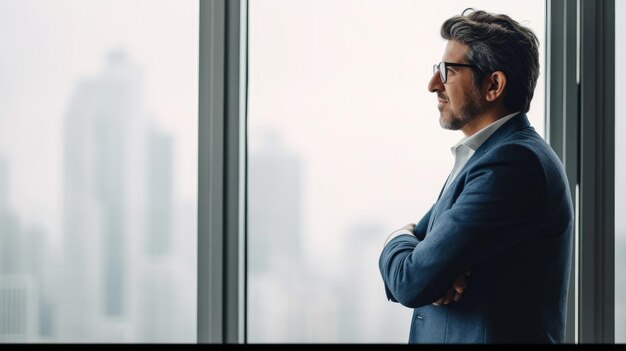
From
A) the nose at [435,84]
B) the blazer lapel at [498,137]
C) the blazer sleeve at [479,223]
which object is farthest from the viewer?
the nose at [435,84]

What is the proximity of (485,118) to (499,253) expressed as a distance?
31cm

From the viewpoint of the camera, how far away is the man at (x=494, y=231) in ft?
4.02

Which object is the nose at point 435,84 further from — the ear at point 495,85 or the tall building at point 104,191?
the tall building at point 104,191

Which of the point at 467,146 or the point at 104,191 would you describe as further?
the point at 104,191

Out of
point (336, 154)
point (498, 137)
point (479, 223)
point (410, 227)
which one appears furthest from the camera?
point (336, 154)

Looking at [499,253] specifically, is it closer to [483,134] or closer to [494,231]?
[494,231]

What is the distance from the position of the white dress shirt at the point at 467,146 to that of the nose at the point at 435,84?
0.46 feet

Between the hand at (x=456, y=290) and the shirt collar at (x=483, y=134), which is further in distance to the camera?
the shirt collar at (x=483, y=134)

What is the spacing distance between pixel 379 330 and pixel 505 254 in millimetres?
433

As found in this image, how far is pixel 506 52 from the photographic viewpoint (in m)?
1.37

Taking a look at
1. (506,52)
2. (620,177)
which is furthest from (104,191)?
(620,177)

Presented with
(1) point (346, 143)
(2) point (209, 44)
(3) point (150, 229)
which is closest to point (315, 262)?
(1) point (346, 143)

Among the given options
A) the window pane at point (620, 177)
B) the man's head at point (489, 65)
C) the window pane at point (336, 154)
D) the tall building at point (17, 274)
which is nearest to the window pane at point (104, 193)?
the tall building at point (17, 274)

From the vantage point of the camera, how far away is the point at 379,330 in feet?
5.15
